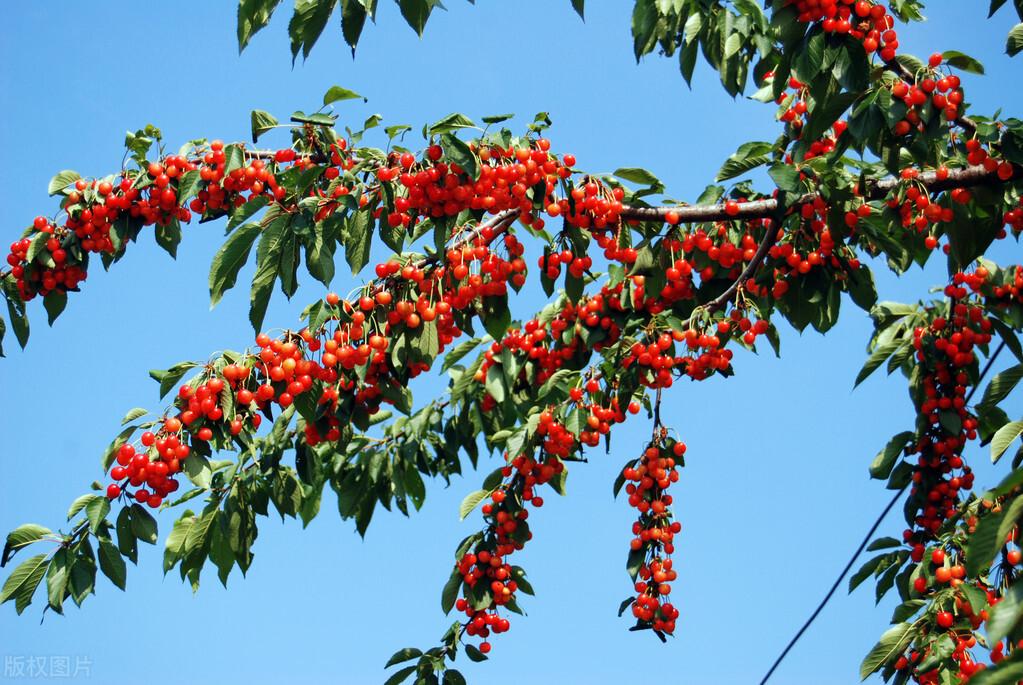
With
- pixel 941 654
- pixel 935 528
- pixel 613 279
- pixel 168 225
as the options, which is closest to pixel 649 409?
pixel 613 279

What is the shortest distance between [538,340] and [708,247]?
96 cm

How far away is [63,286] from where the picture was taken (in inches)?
186

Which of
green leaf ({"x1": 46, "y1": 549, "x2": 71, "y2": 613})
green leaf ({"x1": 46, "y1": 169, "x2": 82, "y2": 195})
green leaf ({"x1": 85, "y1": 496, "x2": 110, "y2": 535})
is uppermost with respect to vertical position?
green leaf ({"x1": 46, "y1": 169, "x2": 82, "y2": 195})

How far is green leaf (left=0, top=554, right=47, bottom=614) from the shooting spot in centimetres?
409

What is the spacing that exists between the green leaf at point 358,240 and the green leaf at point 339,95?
43cm

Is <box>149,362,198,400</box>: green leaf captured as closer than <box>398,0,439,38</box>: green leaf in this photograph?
No

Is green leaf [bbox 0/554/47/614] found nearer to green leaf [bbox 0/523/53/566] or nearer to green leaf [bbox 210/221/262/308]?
green leaf [bbox 0/523/53/566]

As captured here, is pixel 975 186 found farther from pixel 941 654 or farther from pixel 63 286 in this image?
pixel 63 286

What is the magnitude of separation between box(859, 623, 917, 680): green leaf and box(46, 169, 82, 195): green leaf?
384cm

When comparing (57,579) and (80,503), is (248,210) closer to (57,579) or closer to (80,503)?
(80,503)

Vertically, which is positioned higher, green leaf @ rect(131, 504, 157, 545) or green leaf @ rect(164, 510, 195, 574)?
green leaf @ rect(164, 510, 195, 574)

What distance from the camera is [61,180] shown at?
464cm

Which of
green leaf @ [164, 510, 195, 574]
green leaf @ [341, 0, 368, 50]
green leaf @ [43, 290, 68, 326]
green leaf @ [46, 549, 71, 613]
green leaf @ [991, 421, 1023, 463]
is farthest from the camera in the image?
green leaf @ [164, 510, 195, 574]

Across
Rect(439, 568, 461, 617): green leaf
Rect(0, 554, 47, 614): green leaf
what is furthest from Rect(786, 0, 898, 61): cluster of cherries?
Rect(0, 554, 47, 614): green leaf
